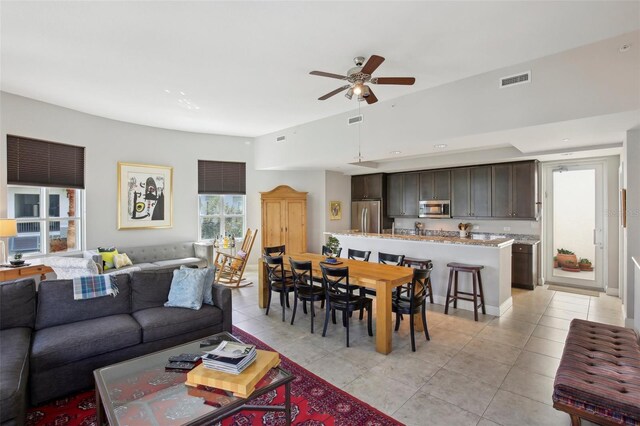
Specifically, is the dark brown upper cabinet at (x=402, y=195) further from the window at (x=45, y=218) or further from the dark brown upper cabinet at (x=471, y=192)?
the window at (x=45, y=218)

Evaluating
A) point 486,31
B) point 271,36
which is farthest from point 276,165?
point 486,31

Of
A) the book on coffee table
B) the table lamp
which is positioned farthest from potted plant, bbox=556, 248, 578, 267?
the table lamp

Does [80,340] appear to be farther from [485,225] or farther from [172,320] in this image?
[485,225]

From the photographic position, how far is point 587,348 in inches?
98.0

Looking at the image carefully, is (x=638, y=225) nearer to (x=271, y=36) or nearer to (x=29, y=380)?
(x=271, y=36)

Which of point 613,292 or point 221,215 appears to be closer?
point 613,292

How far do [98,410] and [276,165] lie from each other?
5.60m

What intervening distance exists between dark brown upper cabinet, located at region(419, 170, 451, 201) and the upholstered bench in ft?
15.4

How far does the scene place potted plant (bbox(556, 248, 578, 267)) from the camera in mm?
6090

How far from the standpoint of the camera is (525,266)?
598cm

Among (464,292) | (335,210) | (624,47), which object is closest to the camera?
(624,47)

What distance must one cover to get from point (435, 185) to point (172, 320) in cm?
609

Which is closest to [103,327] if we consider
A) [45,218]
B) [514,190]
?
[45,218]

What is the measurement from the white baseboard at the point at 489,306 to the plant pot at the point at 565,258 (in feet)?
7.17
